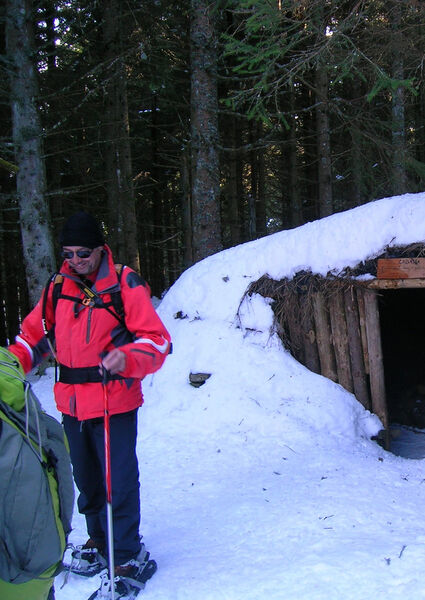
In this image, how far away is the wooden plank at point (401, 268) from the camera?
4996 millimetres

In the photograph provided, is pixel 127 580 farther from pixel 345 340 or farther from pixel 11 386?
pixel 345 340

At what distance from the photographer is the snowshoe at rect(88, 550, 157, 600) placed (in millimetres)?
2596

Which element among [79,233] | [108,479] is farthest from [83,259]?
[108,479]

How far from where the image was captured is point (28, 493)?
67.2 inches

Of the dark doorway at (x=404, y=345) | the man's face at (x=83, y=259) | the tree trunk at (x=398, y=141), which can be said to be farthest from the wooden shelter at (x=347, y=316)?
the tree trunk at (x=398, y=141)

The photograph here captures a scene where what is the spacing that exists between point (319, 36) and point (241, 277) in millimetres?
2895

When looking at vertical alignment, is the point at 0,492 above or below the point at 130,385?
below

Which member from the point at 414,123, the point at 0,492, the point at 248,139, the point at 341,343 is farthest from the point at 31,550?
the point at 414,123

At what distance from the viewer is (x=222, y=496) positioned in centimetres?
385

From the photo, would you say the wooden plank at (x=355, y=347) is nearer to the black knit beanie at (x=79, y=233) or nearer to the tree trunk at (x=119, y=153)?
the black knit beanie at (x=79, y=233)

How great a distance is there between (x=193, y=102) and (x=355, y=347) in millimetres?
5530

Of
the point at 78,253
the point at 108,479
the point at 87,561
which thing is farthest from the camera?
the point at 87,561

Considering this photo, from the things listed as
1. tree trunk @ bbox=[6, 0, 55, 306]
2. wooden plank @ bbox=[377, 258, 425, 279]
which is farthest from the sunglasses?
tree trunk @ bbox=[6, 0, 55, 306]

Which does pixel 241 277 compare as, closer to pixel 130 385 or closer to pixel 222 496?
pixel 222 496
